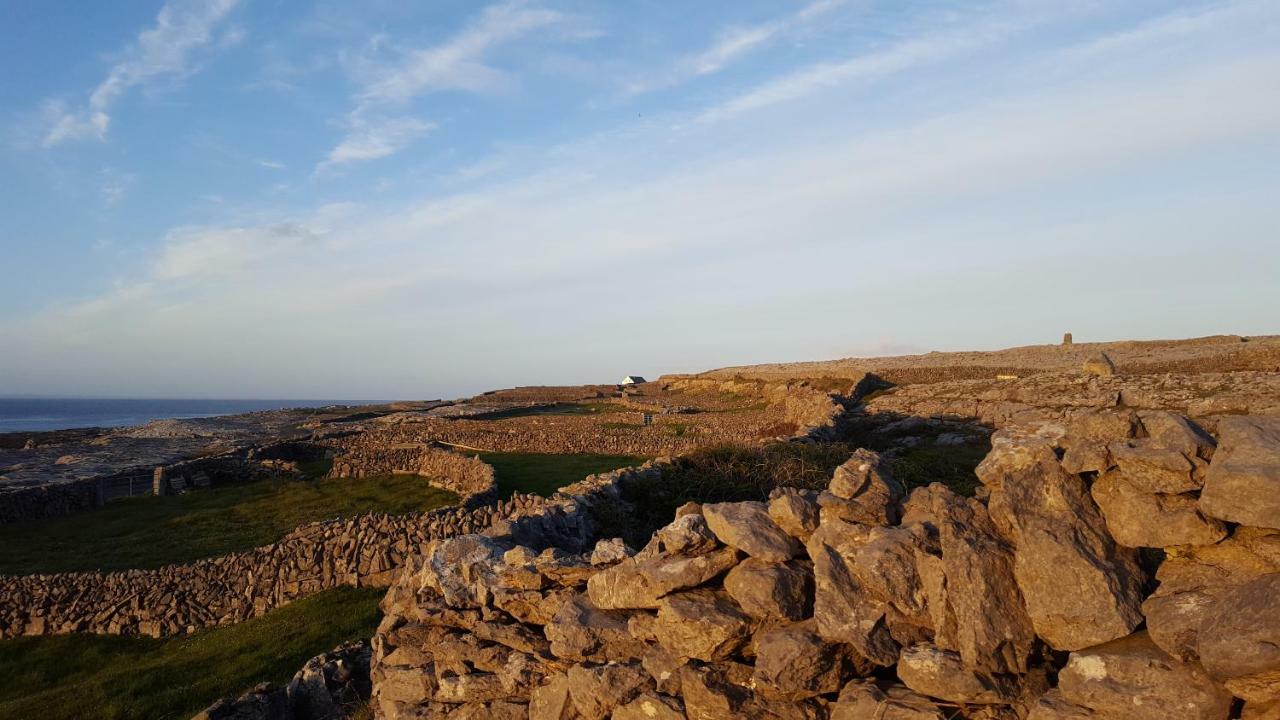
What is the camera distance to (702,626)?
6523 millimetres

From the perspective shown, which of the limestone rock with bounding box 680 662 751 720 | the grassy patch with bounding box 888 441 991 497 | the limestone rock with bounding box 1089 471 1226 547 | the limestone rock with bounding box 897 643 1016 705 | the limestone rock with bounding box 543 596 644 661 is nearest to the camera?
the limestone rock with bounding box 1089 471 1226 547

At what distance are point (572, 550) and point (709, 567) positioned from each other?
4474 millimetres

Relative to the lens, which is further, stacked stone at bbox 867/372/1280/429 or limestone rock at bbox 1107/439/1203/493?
stacked stone at bbox 867/372/1280/429

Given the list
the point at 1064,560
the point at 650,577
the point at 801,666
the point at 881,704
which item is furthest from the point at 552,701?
the point at 1064,560

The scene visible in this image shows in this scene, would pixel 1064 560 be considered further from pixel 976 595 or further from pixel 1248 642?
pixel 1248 642

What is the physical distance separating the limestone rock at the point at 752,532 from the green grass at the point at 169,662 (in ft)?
26.0

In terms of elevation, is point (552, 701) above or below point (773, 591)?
below

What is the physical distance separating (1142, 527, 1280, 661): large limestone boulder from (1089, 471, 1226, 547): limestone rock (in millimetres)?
143

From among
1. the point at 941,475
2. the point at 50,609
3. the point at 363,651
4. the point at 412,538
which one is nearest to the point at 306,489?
the point at 50,609

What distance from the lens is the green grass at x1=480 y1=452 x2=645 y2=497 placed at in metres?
22.9

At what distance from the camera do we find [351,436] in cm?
4709

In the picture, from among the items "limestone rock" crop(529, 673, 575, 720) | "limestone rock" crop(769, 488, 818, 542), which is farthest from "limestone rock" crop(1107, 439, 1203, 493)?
"limestone rock" crop(529, 673, 575, 720)

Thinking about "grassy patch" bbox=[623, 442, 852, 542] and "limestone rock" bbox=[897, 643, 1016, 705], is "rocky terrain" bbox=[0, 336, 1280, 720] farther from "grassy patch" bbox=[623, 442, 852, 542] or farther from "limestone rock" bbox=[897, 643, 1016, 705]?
"grassy patch" bbox=[623, 442, 852, 542]

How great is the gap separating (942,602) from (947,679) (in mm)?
548
